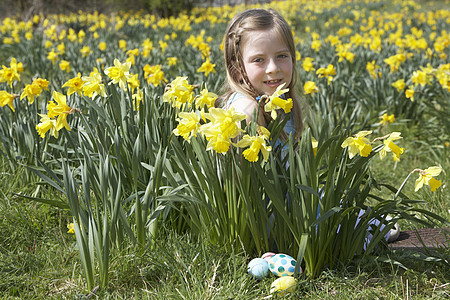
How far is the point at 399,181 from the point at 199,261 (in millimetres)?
1992

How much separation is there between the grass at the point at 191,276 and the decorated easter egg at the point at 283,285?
0.03 meters

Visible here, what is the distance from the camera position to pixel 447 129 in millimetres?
3523

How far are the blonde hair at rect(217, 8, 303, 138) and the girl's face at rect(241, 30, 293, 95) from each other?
3 cm

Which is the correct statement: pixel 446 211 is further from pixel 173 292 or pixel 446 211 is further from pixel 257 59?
pixel 173 292

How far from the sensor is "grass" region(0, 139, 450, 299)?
5.74 feet

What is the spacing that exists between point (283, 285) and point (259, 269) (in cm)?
12

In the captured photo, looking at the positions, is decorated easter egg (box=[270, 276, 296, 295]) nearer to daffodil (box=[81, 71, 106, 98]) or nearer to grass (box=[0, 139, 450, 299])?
grass (box=[0, 139, 450, 299])

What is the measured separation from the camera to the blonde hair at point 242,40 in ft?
7.06

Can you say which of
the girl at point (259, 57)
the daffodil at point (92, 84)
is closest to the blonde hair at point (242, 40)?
the girl at point (259, 57)

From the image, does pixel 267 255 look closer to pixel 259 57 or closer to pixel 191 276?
pixel 191 276

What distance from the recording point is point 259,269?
1.81 metres

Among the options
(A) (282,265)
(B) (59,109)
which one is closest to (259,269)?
(A) (282,265)

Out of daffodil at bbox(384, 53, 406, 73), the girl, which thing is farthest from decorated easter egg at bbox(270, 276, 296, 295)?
daffodil at bbox(384, 53, 406, 73)

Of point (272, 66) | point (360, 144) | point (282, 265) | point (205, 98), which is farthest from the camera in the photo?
point (272, 66)
